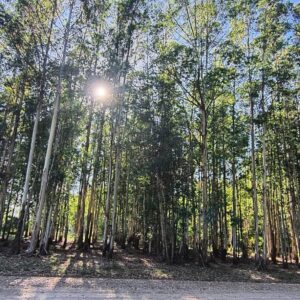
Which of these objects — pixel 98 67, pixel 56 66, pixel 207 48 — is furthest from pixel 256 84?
pixel 56 66

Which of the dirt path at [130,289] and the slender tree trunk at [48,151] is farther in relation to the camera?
the slender tree trunk at [48,151]

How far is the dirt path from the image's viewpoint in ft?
23.4

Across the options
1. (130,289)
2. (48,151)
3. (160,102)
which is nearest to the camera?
(130,289)

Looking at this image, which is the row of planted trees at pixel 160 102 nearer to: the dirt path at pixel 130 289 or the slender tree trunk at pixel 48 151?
the slender tree trunk at pixel 48 151

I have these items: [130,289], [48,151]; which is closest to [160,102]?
[48,151]

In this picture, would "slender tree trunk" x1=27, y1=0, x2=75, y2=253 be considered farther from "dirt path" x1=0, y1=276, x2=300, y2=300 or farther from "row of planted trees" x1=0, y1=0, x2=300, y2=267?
"dirt path" x1=0, y1=276, x2=300, y2=300

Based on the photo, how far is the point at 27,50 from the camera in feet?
50.6

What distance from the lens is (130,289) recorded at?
8.15 meters

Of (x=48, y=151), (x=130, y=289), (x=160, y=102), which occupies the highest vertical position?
(x=160, y=102)

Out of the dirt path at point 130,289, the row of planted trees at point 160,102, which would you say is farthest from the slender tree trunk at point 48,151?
the dirt path at point 130,289

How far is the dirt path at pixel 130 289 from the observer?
7.12 metres

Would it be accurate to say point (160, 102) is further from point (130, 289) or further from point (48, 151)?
point (130, 289)

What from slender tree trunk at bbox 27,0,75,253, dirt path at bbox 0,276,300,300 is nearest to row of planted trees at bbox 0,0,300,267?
slender tree trunk at bbox 27,0,75,253

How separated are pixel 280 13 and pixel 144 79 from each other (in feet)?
25.8
